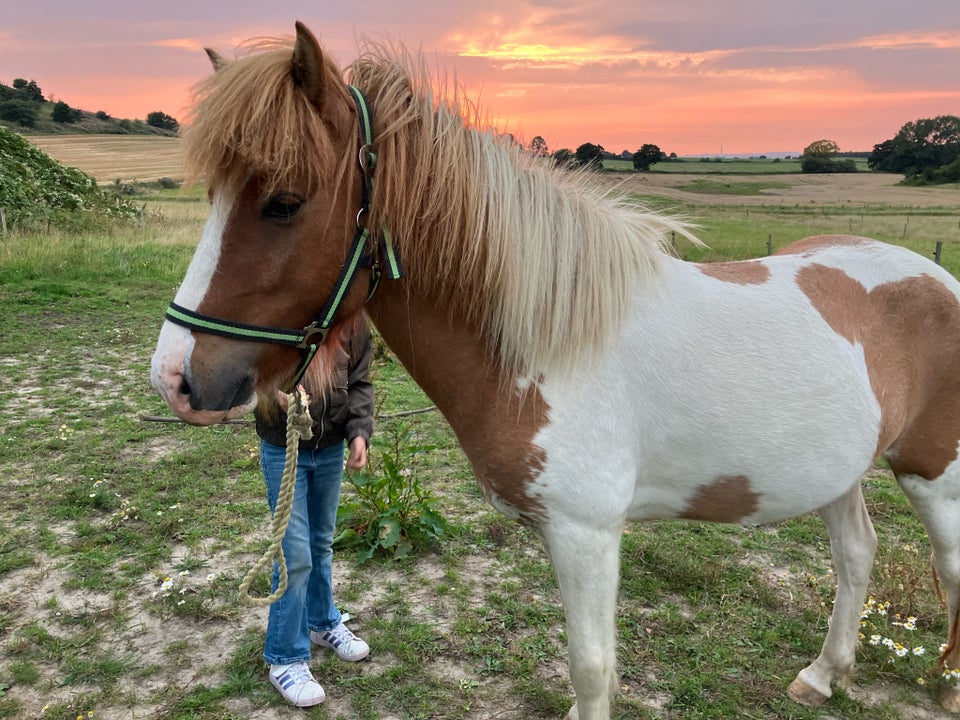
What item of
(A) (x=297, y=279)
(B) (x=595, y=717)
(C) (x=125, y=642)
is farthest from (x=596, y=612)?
(C) (x=125, y=642)

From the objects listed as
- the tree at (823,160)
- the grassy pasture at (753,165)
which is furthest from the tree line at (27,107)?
the tree at (823,160)

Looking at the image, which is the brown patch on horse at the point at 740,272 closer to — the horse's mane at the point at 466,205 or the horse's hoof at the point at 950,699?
the horse's mane at the point at 466,205

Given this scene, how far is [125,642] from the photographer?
2.96 metres

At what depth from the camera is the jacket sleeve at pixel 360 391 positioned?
2631 mm

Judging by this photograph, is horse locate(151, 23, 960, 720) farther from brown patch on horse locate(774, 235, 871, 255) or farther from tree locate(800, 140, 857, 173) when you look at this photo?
tree locate(800, 140, 857, 173)

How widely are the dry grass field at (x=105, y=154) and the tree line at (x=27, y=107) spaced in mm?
3040

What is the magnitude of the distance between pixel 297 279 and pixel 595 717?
70.3 inches

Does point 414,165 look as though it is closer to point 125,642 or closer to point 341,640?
point 341,640

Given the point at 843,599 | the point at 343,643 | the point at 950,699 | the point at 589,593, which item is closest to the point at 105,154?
the point at 343,643

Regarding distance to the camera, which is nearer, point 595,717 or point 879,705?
point 595,717

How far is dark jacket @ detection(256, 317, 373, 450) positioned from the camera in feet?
8.09

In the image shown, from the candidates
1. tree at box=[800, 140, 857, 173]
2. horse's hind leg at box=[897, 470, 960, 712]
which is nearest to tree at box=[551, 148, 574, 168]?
horse's hind leg at box=[897, 470, 960, 712]

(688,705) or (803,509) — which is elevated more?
(803,509)

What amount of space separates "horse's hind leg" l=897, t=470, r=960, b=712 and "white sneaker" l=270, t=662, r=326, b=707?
263 cm
